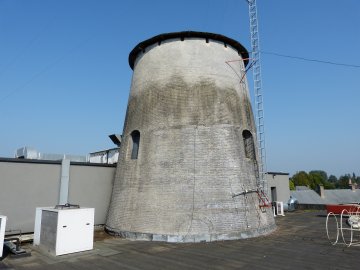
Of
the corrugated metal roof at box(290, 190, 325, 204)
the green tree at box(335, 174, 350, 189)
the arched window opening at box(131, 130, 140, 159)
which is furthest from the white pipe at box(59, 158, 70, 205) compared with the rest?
the green tree at box(335, 174, 350, 189)

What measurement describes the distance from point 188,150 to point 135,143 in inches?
129

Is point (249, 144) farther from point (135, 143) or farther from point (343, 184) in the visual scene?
point (343, 184)

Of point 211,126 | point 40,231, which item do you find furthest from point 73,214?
point 211,126

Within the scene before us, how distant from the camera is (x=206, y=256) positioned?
9234 mm

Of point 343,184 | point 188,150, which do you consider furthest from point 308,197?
point 343,184

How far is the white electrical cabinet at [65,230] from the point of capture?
9.69 metres

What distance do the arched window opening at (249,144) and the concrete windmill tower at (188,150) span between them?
0.05m

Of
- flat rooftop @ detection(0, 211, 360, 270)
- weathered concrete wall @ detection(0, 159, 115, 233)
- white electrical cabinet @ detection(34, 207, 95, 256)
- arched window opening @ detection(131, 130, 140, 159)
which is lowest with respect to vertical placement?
flat rooftop @ detection(0, 211, 360, 270)

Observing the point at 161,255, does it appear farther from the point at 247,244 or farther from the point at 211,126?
the point at 211,126

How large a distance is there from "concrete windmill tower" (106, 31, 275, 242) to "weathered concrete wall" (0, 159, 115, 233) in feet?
4.24

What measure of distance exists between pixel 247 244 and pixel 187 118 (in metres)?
5.82

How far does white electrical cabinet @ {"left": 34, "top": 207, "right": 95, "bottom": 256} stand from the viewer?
31.8ft

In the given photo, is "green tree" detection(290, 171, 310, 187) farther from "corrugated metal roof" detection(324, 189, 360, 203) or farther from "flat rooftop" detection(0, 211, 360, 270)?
"flat rooftop" detection(0, 211, 360, 270)

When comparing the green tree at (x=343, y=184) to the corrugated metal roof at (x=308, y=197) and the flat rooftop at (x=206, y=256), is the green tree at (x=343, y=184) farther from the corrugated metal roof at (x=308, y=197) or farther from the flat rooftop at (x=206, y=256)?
Answer: the flat rooftop at (x=206, y=256)
